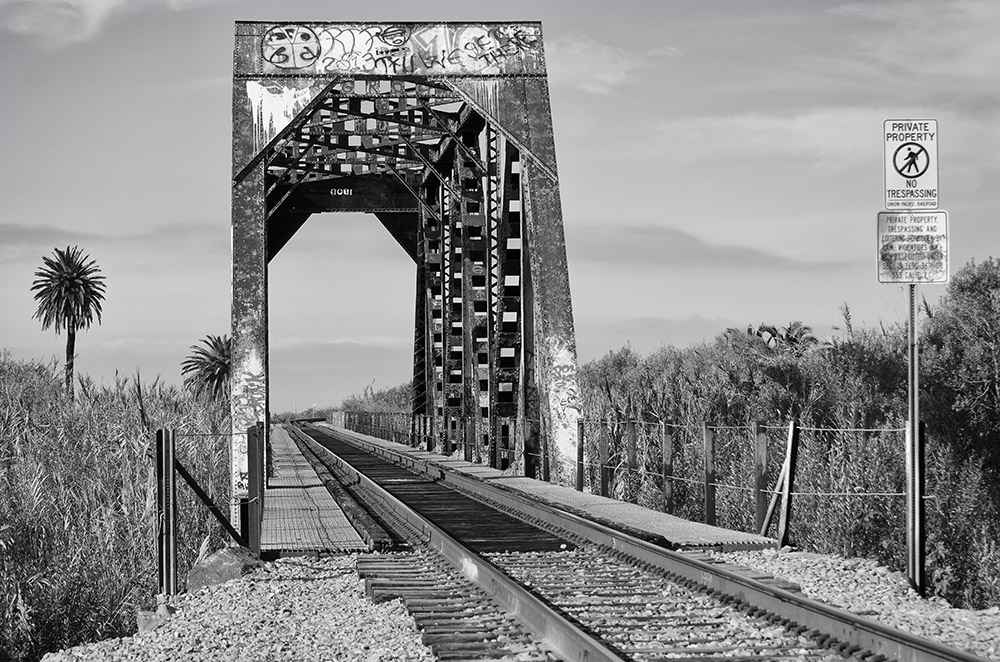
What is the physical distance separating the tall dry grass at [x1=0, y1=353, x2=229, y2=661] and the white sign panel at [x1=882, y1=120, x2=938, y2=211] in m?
6.97

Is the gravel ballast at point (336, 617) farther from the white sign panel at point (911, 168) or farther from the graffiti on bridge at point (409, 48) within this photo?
the graffiti on bridge at point (409, 48)

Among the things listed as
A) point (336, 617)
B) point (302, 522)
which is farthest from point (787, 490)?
point (302, 522)

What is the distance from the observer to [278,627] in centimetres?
750

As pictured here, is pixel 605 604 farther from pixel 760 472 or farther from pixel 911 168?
pixel 911 168

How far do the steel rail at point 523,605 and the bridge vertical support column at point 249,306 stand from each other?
17.2 ft

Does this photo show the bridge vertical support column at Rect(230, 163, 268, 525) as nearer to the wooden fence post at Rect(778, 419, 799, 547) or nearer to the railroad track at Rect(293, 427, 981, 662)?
the railroad track at Rect(293, 427, 981, 662)

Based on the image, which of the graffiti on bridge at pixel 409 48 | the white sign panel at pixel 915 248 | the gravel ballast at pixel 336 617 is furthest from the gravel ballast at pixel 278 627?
the graffiti on bridge at pixel 409 48

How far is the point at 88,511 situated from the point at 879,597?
27.9 ft

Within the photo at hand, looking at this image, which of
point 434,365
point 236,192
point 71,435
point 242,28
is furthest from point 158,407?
point 434,365

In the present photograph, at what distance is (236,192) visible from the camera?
57.4 ft

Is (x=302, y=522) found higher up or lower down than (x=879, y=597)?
lower down

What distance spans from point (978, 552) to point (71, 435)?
10887 mm

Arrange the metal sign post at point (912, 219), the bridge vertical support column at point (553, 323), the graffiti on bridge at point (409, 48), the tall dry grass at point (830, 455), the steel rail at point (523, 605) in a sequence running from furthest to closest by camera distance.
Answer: the graffiti on bridge at point (409, 48) → the bridge vertical support column at point (553, 323) → the tall dry grass at point (830, 455) → the metal sign post at point (912, 219) → the steel rail at point (523, 605)

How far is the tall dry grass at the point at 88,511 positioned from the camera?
10.8 metres
